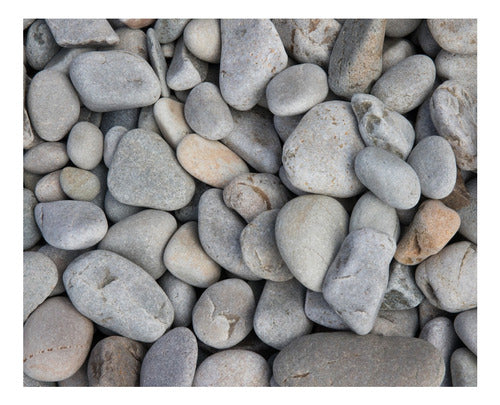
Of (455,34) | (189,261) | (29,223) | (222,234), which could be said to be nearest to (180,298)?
(189,261)

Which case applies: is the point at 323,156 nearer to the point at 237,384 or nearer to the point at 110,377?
the point at 237,384

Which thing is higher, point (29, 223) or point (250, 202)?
point (250, 202)

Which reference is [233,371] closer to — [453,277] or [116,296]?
[116,296]

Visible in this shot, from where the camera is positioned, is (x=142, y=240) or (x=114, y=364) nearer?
(x=114, y=364)

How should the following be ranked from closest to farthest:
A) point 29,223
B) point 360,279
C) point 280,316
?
point 360,279
point 280,316
point 29,223

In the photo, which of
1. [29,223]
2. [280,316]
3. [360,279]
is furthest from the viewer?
[29,223]

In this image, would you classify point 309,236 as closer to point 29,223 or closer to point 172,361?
point 172,361

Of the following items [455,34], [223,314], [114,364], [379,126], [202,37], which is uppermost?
[455,34]

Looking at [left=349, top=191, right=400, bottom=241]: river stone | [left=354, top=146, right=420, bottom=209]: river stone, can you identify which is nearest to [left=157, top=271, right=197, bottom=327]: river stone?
[left=349, top=191, right=400, bottom=241]: river stone
